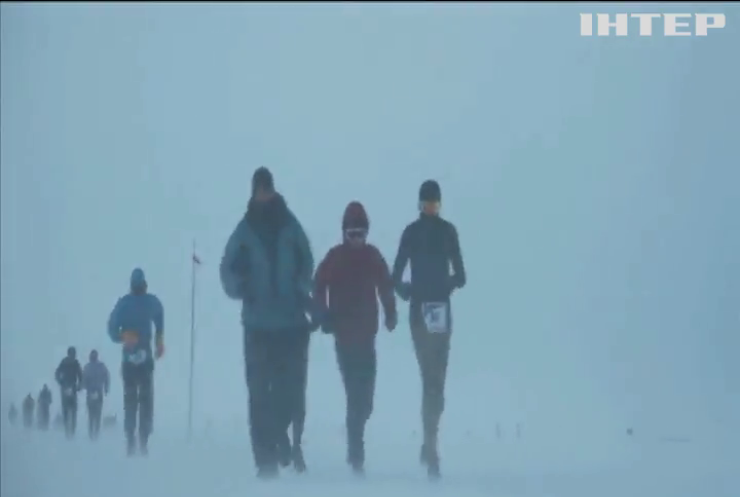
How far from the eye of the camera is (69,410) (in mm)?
3672

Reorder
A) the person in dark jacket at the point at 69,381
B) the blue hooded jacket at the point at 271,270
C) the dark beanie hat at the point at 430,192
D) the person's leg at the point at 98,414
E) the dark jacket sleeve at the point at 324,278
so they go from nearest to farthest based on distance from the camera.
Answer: the blue hooded jacket at the point at 271,270, the dark jacket sleeve at the point at 324,278, the dark beanie hat at the point at 430,192, the person in dark jacket at the point at 69,381, the person's leg at the point at 98,414

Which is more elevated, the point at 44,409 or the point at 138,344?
the point at 138,344

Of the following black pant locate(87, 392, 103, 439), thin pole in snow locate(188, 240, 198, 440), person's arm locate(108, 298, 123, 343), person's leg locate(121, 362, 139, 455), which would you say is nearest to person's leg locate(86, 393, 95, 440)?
black pant locate(87, 392, 103, 439)

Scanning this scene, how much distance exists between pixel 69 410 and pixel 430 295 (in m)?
1.33

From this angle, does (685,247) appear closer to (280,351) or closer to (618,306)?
(618,306)

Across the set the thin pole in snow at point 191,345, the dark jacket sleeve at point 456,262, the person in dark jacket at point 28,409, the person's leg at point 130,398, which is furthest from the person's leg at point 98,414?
the dark jacket sleeve at point 456,262

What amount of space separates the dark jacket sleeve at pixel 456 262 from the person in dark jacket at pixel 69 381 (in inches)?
52.4

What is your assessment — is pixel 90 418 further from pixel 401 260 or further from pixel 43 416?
pixel 401 260

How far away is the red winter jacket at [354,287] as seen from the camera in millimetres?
3357

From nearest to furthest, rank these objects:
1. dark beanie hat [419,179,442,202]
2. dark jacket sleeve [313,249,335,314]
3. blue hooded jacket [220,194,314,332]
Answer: blue hooded jacket [220,194,314,332]
dark jacket sleeve [313,249,335,314]
dark beanie hat [419,179,442,202]

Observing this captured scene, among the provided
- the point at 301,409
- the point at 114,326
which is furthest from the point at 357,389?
the point at 114,326

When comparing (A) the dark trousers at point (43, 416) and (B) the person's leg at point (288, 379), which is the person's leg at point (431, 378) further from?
(A) the dark trousers at point (43, 416)

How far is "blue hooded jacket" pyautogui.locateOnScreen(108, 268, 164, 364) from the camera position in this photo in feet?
12.0

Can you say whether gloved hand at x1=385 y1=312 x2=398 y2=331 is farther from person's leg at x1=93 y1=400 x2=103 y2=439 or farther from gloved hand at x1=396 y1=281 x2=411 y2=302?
person's leg at x1=93 y1=400 x2=103 y2=439
